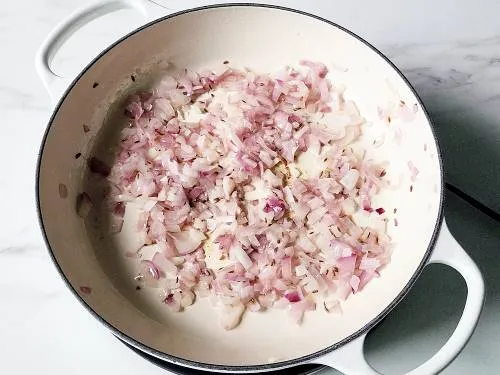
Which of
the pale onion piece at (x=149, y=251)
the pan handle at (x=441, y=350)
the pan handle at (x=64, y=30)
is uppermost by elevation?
the pan handle at (x=64, y=30)

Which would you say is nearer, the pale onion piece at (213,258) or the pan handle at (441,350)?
the pan handle at (441,350)

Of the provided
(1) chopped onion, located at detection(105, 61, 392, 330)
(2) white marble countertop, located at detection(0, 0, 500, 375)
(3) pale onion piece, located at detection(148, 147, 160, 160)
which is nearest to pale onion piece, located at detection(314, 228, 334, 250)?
(1) chopped onion, located at detection(105, 61, 392, 330)


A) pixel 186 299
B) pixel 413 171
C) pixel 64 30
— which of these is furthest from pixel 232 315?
pixel 64 30

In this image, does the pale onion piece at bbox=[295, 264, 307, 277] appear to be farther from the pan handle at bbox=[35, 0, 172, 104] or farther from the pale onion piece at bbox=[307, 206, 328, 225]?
the pan handle at bbox=[35, 0, 172, 104]

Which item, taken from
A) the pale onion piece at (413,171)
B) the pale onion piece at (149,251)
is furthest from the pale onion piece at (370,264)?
the pale onion piece at (149,251)

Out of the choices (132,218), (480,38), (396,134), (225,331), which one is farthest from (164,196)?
(480,38)

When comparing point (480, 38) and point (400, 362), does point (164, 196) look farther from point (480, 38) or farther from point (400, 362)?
point (480, 38)

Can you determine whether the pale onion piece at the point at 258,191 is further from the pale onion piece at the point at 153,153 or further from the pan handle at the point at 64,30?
the pan handle at the point at 64,30
